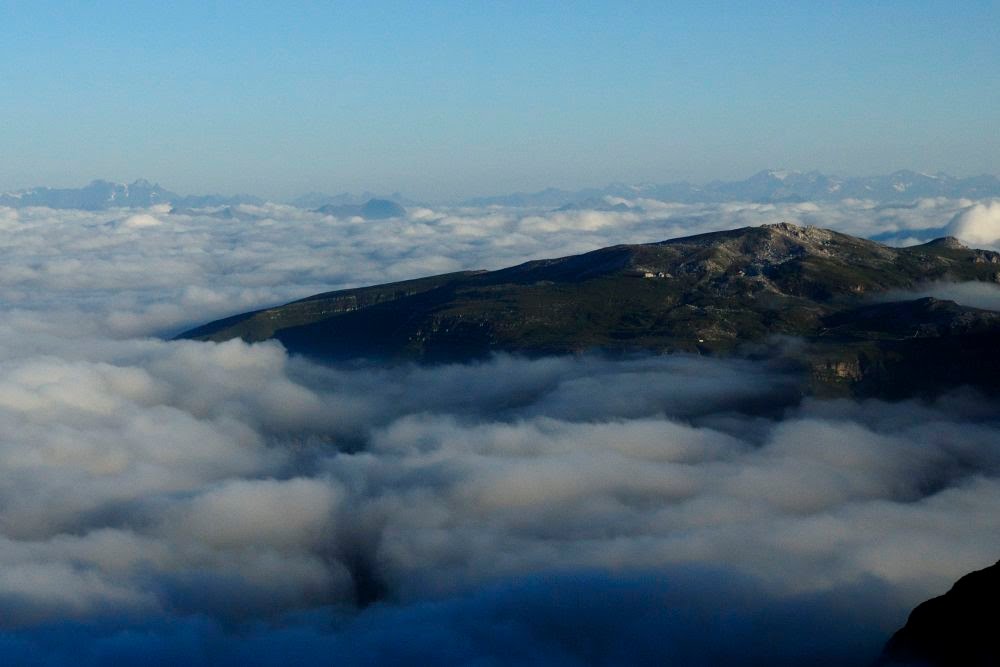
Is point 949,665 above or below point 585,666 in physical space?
above

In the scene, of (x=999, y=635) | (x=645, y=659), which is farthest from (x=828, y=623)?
(x=999, y=635)

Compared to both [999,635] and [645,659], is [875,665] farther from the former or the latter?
[645,659]

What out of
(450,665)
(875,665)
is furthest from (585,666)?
(875,665)

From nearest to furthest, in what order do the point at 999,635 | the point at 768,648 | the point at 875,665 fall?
the point at 999,635, the point at 875,665, the point at 768,648

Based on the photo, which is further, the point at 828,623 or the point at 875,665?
the point at 828,623

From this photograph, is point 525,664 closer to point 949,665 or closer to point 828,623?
point 828,623

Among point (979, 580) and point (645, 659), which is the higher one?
point (979, 580)

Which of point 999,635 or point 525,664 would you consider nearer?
point 999,635

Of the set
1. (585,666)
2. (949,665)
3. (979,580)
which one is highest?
(979,580)

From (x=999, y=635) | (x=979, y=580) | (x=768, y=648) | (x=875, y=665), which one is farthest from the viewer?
(x=768, y=648)
